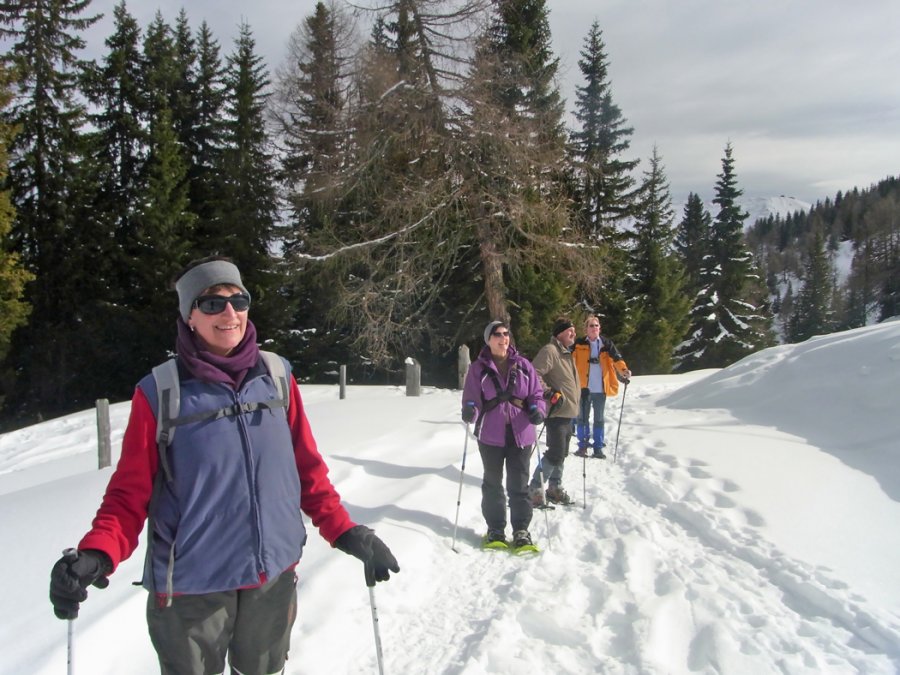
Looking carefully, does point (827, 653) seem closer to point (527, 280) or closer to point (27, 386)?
point (527, 280)

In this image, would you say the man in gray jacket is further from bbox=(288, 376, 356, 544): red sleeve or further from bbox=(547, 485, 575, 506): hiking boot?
bbox=(288, 376, 356, 544): red sleeve

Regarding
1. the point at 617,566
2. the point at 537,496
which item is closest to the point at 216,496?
the point at 617,566

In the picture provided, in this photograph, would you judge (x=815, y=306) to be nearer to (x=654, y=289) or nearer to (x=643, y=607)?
(x=654, y=289)

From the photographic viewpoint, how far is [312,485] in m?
2.34

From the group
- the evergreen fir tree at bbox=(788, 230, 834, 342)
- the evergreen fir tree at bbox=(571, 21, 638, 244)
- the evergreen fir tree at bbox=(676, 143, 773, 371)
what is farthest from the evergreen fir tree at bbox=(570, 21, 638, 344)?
the evergreen fir tree at bbox=(788, 230, 834, 342)

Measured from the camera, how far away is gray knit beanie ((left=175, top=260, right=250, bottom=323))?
214 cm

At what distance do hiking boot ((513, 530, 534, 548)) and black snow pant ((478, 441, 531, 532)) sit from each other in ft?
0.16

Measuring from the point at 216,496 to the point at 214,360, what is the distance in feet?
1.53

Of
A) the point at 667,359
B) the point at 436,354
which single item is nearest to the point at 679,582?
the point at 436,354

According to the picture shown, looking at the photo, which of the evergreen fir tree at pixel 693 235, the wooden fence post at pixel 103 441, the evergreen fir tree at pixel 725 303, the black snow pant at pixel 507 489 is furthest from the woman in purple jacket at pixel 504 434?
the evergreen fir tree at pixel 693 235

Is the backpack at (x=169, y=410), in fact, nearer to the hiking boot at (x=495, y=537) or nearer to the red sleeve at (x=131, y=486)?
the red sleeve at (x=131, y=486)

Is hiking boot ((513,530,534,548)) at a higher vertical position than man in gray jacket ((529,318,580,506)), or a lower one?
lower

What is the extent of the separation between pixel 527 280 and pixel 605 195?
9117 millimetres

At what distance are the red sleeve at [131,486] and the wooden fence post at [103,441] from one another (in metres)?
7.87
